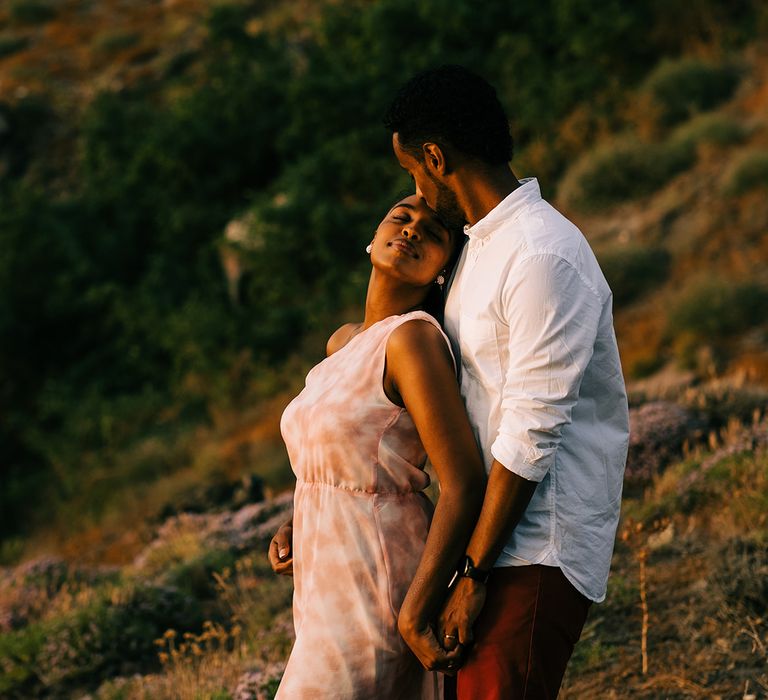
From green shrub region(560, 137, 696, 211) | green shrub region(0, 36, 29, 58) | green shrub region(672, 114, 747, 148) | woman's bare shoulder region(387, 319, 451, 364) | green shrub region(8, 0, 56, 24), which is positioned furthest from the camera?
green shrub region(8, 0, 56, 24)

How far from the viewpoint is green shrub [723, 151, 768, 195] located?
13.2 m

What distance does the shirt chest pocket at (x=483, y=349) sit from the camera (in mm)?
2244

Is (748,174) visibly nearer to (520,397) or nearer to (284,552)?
(284,552)

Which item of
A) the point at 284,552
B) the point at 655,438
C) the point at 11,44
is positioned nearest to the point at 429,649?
the point at 284,552

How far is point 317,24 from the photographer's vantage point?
833 inches

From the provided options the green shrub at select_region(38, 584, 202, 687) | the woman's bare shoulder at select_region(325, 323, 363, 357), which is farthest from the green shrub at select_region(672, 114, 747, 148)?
the woman's bare shoulder at select_region(325, 323, 363, 357)

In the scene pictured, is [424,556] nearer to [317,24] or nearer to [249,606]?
[249,606]

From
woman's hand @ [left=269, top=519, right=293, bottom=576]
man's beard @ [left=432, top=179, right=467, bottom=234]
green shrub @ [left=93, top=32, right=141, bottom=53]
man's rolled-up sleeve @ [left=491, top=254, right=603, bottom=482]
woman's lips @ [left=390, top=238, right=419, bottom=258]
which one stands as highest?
green shrub @ [left=93, top=32, right=141, bottom=53]

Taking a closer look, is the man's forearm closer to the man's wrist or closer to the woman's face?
the man's wrist

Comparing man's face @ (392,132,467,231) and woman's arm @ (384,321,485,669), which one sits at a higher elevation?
man's face @ (392,132,467,231)

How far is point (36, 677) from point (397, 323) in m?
4.78

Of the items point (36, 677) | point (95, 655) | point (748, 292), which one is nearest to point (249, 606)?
point (95, 655)

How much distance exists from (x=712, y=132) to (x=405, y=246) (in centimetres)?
1318

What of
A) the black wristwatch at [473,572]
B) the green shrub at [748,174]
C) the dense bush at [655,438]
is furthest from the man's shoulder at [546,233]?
the green shrub at [748,174]
